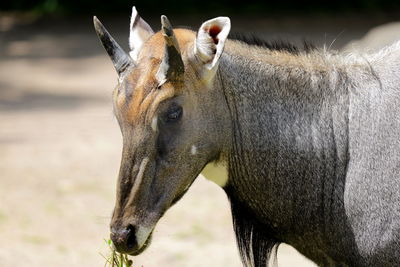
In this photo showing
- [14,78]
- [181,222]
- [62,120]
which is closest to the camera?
[181,222]

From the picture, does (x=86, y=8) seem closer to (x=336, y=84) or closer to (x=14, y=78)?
(x=14, y=78)

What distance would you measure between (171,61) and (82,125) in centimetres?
804

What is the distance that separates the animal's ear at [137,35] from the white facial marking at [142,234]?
3.41ft

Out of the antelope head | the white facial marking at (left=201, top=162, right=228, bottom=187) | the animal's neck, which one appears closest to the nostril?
the antelope head

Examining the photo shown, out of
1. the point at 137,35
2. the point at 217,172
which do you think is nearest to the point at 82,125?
the point at 137,35

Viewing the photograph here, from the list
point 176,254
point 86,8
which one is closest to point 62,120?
point 176,254

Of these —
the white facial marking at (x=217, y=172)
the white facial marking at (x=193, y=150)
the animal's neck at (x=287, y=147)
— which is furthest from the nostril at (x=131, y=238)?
the animal's neck at (x=287, y=147)

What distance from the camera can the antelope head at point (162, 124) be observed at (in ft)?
15.4

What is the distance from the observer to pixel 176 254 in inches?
324

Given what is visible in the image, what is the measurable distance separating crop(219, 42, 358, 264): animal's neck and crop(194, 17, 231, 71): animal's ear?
0.21m

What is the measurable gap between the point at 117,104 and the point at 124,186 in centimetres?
45

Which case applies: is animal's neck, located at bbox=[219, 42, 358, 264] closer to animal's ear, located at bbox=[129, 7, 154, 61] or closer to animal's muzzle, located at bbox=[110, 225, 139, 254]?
animal's ear, located at bbox=[129, 7, 154, 61]

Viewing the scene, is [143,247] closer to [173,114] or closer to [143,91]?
[173,114]

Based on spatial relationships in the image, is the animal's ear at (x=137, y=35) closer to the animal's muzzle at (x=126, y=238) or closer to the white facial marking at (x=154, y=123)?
the white facial marking at (x=154, y=123)
